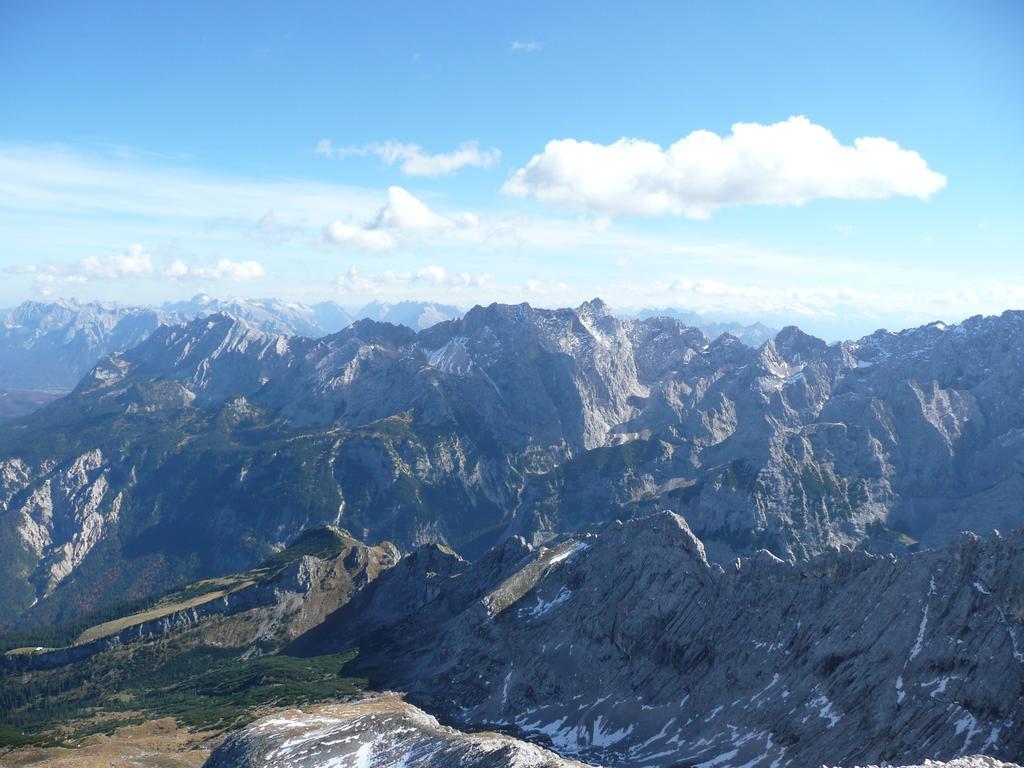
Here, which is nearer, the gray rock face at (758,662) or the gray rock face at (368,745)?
the gray rock face at (368,745)

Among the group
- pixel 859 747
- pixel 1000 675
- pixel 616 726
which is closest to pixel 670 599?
pixel 616 726

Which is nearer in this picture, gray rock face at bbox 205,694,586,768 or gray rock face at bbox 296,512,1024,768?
gray rock face at bbox 205,694,586,768

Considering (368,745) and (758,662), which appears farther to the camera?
(758,662)

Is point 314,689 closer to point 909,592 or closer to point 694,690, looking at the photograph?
point 694,690
